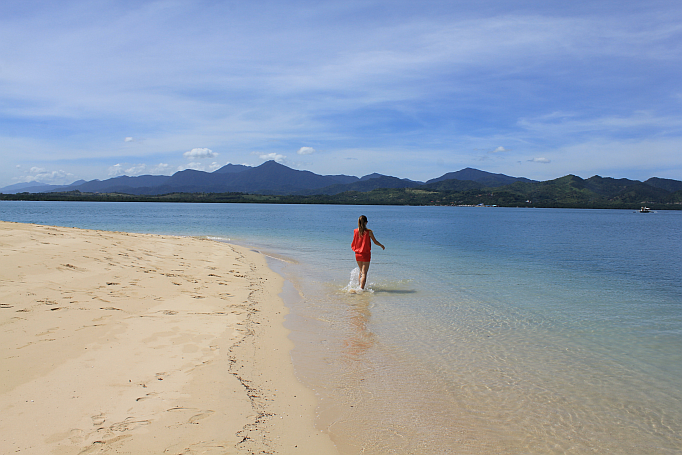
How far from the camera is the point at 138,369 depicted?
5652 mm

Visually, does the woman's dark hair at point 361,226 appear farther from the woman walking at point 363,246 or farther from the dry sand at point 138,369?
the dry sand at point 138,369

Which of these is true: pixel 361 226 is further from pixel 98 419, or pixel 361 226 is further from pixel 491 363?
pixel 98 419

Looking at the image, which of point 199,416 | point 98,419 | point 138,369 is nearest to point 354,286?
point 138,369

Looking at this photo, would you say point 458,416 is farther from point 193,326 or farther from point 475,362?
point 193,326

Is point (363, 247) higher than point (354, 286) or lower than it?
higher

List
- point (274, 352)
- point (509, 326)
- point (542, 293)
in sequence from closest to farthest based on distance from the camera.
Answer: point (274, 352) → point (509, 326) → point (542, 293)

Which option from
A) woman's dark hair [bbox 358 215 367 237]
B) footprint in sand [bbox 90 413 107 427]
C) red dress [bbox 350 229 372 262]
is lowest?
footprint in sand [bbox 90 413 107 427]

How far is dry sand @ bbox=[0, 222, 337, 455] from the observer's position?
13.3 ft

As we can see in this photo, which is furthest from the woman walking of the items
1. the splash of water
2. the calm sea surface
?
the calm sea surface

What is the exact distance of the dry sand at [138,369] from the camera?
407 cm

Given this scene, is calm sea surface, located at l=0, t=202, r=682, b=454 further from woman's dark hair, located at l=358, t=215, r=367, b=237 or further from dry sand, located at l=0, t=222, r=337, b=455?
woman's dark hair, located at l=358, t=215, r=367, b=237

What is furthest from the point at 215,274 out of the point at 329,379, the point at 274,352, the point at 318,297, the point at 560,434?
the point at 560,434

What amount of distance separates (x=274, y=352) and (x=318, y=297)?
217 inches

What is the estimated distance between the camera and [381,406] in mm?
5504
